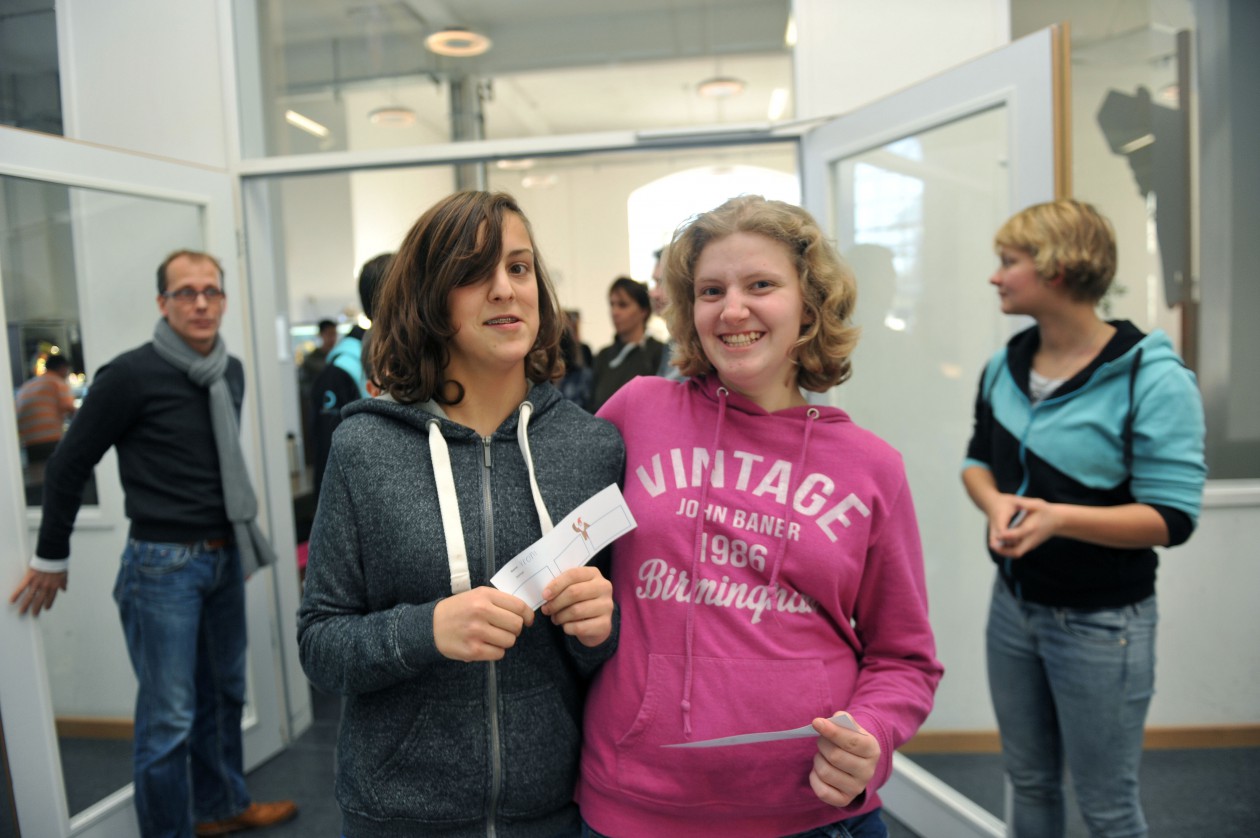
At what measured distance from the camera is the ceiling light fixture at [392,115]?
316cm

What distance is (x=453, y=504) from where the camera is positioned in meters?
1.01

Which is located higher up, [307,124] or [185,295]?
[307,124]

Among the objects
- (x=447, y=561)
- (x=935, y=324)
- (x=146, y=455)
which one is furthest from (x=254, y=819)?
(x=935, y=324)

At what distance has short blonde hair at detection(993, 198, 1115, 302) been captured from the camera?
5.23 ft

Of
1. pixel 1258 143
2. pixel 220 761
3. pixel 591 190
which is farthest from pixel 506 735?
pixel 591 190

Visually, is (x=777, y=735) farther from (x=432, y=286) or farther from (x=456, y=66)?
(x=456, y=66)

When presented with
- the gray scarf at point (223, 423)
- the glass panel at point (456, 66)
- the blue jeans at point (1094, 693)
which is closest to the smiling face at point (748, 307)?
the blue jeans at point (1094, 693)

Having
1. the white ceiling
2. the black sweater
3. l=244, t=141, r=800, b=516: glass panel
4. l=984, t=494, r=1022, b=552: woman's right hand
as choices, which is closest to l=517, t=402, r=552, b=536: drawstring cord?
l=984, t=494, r=1022, b=552: woman's right hand

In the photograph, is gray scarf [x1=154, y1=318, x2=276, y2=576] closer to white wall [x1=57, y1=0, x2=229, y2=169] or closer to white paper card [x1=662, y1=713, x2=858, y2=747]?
white wall [x1=57, y1=0, x2=229, y2=169]

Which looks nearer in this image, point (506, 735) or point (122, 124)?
point (506, 735)

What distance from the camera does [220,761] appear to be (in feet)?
8.46

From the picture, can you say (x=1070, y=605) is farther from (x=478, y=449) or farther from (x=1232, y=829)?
(x=1232, y=829)

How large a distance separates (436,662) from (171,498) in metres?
1.74

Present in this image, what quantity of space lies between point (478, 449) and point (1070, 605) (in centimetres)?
125
